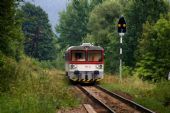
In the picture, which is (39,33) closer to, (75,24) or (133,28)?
(133,28)

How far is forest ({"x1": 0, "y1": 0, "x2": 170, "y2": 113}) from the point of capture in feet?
52.5

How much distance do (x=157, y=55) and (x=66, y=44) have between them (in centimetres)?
6093

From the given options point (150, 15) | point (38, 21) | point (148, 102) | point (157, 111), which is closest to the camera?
point (157, 111)

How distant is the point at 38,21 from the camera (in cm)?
8681

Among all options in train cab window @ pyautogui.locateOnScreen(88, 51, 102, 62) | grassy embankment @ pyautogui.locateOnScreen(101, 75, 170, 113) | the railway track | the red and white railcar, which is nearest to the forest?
grassy embankment @ pyautogui.locateOnScreen(101, 75, 170, 113)

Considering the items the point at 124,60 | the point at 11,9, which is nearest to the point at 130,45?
the point at 124,60

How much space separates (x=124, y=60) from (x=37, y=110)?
4882 cm

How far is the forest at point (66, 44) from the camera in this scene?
16.0 metres

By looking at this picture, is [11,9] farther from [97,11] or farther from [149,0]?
[97,11]

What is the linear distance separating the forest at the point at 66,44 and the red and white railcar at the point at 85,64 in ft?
3.88

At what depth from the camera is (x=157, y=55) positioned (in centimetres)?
4734

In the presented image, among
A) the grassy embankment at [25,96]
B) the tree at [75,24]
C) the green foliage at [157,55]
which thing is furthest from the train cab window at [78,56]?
the tree at [75,24]

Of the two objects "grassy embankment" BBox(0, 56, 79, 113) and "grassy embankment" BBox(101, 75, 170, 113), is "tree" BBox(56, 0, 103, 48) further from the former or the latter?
"grassy embankment" BBox(0, 56, 79, 113)

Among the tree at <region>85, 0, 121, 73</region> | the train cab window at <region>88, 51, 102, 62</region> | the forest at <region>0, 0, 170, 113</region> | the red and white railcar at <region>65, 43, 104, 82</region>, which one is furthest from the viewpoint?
the tree at <region>85, 0, 121, 73</region>
